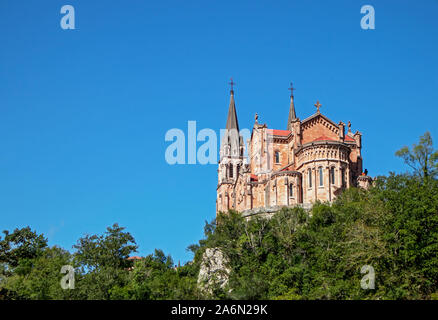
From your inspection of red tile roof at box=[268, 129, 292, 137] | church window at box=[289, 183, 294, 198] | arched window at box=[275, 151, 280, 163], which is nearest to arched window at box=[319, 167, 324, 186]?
church window at box=[289, 183, 294, 198]

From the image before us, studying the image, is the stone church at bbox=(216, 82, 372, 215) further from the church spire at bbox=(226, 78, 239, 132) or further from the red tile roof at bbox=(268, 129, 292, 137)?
the church spire at bbox=(226, 78, 239, 132)

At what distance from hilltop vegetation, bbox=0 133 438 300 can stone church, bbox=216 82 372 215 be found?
15.9 feet

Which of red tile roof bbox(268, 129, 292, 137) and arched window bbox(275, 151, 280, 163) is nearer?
arched window bbox(275, 151, 280, 163)

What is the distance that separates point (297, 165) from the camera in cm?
6244

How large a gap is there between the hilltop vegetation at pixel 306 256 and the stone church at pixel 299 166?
486cm

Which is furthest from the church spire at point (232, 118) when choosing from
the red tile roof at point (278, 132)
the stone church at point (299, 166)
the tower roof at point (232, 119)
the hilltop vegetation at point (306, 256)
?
the hilltop vegetation at point (306, 256)

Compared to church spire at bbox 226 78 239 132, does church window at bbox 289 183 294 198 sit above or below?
below

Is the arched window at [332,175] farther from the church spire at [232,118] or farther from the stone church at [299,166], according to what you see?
the church spire at [232,118]

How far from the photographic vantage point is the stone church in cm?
5874

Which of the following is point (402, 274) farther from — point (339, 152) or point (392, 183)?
point (339, 152)

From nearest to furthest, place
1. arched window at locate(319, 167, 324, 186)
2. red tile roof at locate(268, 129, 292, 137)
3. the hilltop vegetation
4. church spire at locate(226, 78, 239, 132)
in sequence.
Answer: the hilltop vegetation, arched window at locate(319, 167, 324, 186), red tile roof at locate(268, 129, 292, 137), church spire at locate(226, 78, 239, 132)

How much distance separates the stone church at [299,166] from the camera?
2313 inches

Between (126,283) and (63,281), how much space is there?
18.6 feet
